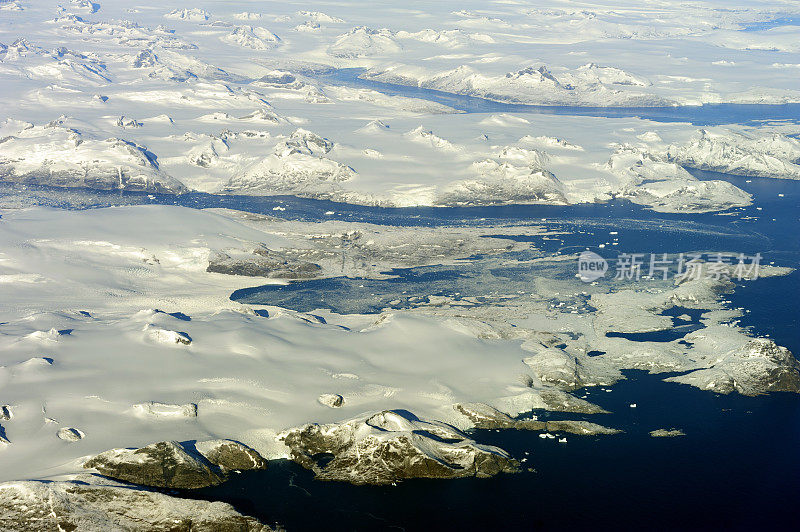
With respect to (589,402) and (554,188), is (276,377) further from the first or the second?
(554,188)

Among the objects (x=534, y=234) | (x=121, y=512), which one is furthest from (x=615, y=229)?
(x=121, y=512)

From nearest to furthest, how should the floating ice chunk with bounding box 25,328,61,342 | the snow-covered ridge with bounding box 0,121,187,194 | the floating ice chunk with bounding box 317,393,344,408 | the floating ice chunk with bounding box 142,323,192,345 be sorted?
the floating ice chunk with bounding box 317,393,344,408
the floating ice chunk with bounding box 25,328,61,342
the floating ice chunk with bounding box 142,323,192,345
the snow-covered ridge with bounding box 0,121,187,194

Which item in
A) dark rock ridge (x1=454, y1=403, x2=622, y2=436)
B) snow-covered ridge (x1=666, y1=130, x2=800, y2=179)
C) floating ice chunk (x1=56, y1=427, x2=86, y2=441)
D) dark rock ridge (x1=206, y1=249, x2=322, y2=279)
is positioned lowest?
floating ice chunk (x1=56, y1=427, x2=86, y2=441)

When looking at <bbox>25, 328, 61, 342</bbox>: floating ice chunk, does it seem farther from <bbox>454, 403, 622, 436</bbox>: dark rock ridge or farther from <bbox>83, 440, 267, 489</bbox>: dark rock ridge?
<bbox>454, 403, 622, 436</bbox>: dark rock ridge

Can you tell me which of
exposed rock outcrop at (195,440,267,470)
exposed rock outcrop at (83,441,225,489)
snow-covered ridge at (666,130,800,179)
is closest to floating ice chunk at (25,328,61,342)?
exposed rock outcrop at (83,441,225,489)

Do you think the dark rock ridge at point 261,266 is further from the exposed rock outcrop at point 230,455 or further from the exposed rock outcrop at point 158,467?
the exposed rock outcrop at point 158,467

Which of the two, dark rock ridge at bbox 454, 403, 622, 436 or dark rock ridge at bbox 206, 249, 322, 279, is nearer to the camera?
dark rock ridge at bbox 454, 403, 622, 436

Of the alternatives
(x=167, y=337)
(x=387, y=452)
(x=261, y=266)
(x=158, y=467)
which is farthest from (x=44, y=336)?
(x=261, y=266)
